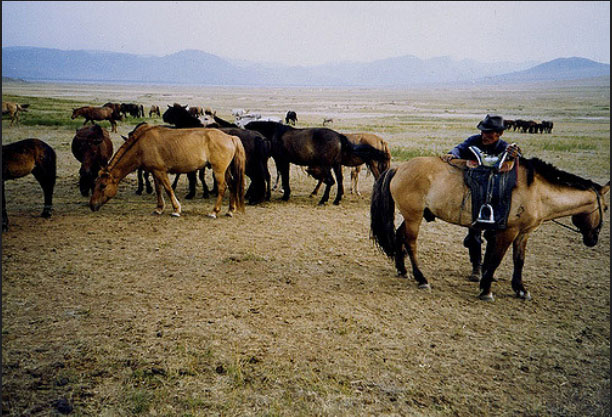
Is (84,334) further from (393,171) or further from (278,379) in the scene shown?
(393,171)

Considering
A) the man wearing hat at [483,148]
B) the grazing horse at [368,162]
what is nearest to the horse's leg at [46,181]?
the grazing horse at [368,162]

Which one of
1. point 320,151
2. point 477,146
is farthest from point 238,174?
point 477,146

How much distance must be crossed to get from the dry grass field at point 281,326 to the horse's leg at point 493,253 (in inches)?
6.3

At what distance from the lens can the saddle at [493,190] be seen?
4.41 meters

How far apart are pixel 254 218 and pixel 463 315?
4.75 metres

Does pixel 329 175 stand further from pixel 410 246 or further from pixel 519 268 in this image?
pixel 519 268

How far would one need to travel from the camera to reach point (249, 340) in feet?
12.6

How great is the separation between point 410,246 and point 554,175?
6.20 ft

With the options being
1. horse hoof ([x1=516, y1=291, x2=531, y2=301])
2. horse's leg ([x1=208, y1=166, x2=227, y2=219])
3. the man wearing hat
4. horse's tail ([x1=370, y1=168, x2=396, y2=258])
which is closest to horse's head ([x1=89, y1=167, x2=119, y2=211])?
horse's leg ([x1=208, y1=166, x2=227, y2=219])

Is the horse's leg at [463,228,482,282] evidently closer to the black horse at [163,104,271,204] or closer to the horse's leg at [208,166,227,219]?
the horse's leg at [208,166,227,219]

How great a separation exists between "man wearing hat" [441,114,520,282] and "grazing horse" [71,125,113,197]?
23.7 ft

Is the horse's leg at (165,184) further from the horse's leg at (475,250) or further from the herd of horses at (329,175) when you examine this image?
the horse's leg at (475,250)

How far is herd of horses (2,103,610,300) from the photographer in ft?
15.0

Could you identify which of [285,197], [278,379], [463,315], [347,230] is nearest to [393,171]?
[463,315]
